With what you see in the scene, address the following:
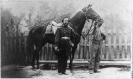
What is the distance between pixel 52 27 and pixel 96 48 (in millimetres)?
1216

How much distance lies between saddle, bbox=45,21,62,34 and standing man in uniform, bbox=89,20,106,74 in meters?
0.92

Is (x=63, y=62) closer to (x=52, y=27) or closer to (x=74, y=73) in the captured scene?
(x=74, y=73)

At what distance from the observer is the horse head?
17.2ft

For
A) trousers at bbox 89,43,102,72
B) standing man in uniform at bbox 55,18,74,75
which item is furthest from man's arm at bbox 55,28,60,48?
trousers at bbox 89,43,102,72

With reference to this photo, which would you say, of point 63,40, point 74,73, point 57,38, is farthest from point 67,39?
point 74,73

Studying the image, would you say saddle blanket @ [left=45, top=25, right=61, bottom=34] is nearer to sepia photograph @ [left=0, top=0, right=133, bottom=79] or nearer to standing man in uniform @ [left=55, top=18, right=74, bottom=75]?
sepia photograph @ [left=0, top=0, right=133, bottom=79]

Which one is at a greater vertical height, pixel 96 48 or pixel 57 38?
pixel 57 38

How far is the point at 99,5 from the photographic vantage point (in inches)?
211

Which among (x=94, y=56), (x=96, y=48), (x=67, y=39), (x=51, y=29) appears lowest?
(x=94, y=56)

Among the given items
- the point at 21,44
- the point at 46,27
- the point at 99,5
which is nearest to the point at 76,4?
the point at 99,5

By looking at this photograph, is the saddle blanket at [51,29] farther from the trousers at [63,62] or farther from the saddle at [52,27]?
the trousers at [63,62]

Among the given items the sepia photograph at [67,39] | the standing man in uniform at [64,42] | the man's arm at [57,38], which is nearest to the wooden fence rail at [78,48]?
the sepia photograph at [67,39]

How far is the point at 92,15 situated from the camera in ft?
17.3

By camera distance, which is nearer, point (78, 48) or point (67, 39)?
Answer: point (67, 39)
